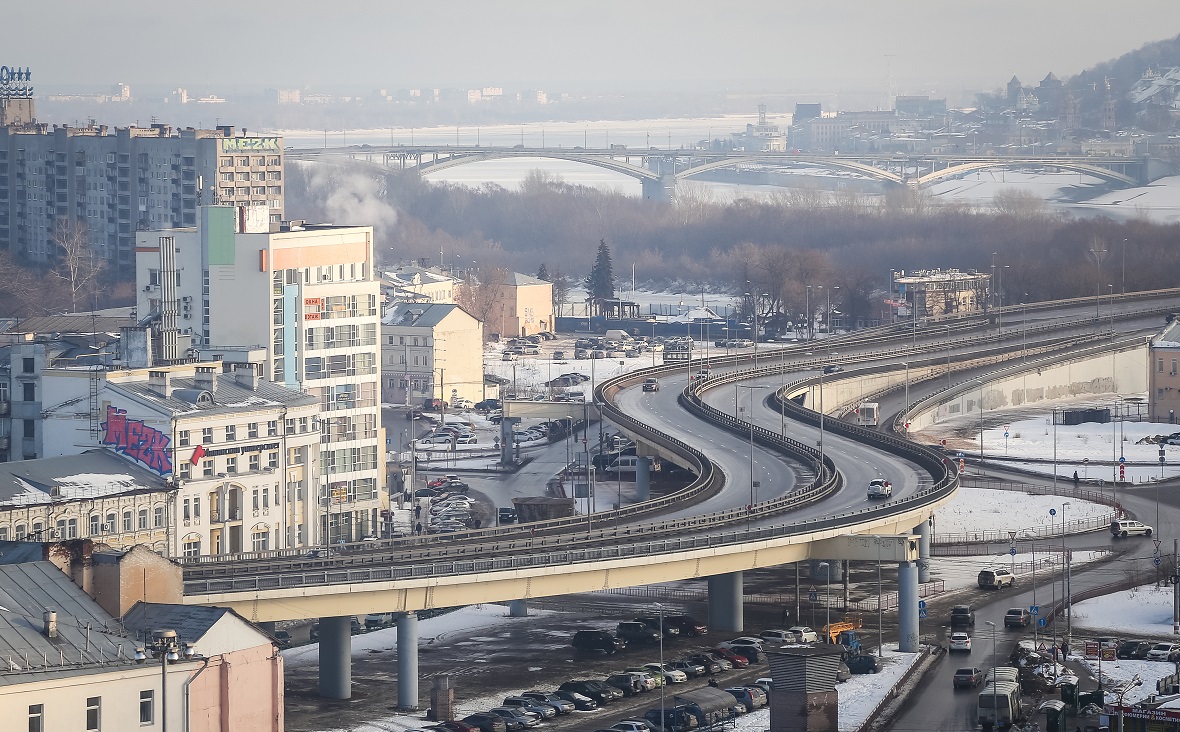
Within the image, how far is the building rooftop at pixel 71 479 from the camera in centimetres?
5031

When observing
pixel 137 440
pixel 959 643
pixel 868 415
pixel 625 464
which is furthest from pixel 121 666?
pixel 868 415

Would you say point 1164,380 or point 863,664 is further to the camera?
point 1164,380

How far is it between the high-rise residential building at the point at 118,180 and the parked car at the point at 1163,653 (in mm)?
84356

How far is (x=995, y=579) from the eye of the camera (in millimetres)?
56812

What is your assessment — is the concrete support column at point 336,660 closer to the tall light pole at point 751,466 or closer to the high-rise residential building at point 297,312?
the tall light pole at point 751,466

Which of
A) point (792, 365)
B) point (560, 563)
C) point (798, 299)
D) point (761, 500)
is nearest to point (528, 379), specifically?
point (792, 365)

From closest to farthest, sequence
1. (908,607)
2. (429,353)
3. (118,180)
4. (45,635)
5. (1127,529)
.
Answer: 1. (45,635)
2. (908,607)
3. (1127,529)
4. (429,353)
5. (118,180)

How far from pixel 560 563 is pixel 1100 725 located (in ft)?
37.0

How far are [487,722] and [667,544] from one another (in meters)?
7.89

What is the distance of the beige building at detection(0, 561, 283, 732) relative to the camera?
32688 mm

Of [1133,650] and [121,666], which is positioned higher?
[121,666]

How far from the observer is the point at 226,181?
13025cm

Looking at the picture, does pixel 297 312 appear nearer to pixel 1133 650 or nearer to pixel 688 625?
pixel 688 625

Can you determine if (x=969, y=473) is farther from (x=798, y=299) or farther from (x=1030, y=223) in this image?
(x=1030, y=223)
